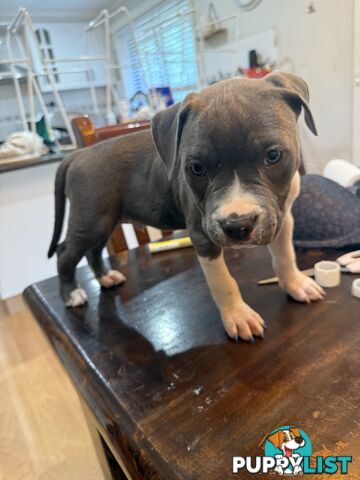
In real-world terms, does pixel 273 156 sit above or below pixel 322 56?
below

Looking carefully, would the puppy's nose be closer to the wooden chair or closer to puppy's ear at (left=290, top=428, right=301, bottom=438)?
puppy's ear at (left=290, top=428, right=301, bottom=438)

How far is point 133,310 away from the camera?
0.82 meters

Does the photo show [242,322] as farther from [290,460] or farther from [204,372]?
[290,460]

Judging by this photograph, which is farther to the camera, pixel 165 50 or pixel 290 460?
pixel 165 50

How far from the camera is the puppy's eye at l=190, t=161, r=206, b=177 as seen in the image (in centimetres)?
55

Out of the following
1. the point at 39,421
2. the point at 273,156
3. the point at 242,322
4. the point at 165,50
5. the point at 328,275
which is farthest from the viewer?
the point at 165,50

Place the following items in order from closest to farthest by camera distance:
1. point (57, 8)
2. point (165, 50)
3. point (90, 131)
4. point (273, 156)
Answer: point (273, 156) < point (90, 131) < point (165, 50) < point (57, 8)

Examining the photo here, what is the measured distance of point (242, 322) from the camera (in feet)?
2.14

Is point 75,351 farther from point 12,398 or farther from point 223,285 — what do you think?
point 12,398

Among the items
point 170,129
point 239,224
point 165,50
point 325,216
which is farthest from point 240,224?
point 165,50

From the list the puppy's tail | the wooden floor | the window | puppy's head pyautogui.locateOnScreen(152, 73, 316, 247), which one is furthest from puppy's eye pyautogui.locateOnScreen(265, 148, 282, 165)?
the window

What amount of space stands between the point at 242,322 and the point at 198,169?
28 centimetres

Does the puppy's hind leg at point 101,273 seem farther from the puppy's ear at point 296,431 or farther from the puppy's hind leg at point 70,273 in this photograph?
the puppy's ear at point 296,431

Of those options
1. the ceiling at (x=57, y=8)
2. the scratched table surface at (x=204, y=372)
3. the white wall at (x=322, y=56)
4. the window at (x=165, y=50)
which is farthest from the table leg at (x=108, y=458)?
the ceiling at (x=57, y=8)
